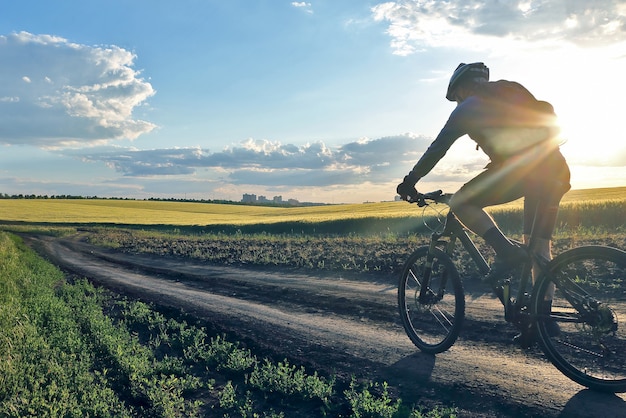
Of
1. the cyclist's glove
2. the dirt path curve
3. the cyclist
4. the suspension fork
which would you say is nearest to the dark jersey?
the cyclist

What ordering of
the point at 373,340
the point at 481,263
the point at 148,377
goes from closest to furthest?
the point at 481,263 < the point at 148,377 < the point at 373,340

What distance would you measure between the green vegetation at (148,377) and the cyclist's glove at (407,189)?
1944 mm

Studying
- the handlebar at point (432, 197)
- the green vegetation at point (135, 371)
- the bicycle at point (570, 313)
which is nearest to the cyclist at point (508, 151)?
the bicycle at point (570, 313)

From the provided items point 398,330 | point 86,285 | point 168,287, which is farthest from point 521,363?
point 86,285

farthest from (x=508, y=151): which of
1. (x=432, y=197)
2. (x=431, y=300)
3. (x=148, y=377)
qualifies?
(x=148, y=377)

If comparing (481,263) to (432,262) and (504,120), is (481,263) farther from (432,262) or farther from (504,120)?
→ (504,120)

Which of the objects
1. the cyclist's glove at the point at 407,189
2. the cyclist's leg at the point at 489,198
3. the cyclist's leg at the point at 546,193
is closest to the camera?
the cyclist's leg at the point at 546,193

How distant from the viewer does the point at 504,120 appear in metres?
4.06

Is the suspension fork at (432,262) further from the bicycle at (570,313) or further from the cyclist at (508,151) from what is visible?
the cyclist at (508,151)

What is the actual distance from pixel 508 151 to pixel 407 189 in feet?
3.46

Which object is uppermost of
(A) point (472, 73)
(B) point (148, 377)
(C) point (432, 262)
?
(A) point (472, 73)

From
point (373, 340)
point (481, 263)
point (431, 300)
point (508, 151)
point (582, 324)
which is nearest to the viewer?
point (582, 324)

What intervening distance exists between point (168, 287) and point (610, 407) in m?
8.73

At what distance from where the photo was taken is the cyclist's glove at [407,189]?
4.65 m
